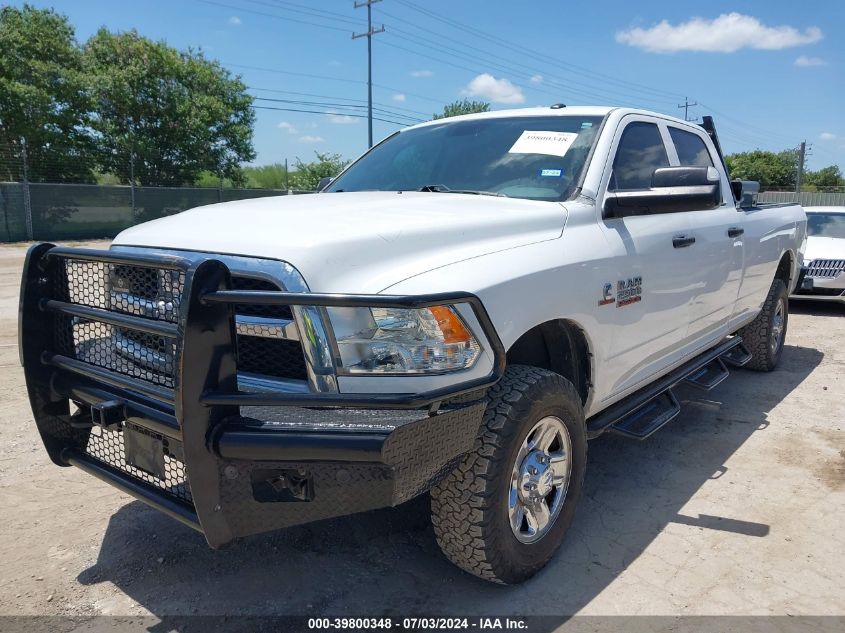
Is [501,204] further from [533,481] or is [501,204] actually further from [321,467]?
[321,467]

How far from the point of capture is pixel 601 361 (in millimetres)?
3100

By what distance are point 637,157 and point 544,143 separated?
63cm

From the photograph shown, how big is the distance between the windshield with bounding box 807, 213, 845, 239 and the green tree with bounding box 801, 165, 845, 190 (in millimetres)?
73711

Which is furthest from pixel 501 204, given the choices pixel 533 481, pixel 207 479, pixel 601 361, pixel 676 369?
pixel 676 369

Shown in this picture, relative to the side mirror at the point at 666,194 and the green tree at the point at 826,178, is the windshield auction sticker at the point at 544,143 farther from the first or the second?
the green tree at the point at 826,178

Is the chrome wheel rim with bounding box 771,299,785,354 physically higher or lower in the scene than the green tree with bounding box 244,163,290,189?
lower

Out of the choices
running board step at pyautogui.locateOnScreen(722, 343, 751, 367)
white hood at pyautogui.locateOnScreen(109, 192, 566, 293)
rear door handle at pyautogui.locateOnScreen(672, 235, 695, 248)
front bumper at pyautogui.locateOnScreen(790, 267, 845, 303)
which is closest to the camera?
white hood at pyautogui.locateOnScreen(109, 192, 566, 293)

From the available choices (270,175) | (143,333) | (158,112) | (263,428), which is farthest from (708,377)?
(270,175)

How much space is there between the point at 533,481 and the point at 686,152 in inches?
111

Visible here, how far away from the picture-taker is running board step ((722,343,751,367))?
17.9ft

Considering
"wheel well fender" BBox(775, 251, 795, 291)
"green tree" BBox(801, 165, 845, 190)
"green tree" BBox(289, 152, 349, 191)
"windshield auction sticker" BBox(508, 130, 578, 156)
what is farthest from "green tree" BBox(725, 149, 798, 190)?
"windshield auction sticker" BBox(508, 130, 578, 156)

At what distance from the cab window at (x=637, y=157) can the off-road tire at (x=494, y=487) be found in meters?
1.31

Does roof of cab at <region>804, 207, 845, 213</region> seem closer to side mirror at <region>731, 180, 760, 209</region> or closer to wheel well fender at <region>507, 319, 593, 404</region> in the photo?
side mirror at <region>731, 180, 760, 209</region>

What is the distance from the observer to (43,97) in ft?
89.4
